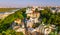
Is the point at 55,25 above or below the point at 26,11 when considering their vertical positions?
below

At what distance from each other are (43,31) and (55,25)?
0.16 metres

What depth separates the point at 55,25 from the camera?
1.77 meters

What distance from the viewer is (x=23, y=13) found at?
1.97m

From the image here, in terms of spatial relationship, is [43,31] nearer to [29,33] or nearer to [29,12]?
[29,33]

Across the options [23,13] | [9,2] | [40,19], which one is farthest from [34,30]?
[9,2]

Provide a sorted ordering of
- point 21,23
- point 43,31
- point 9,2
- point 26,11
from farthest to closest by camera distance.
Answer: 1. point 9,2
2. point 26,11
3. point 21,23
4. point 43,31

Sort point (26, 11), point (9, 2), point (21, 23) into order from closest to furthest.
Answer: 1. point (21, 23)
2. point (26, 11)
3. point (9, 2)

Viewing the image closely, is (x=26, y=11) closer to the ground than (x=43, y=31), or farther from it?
farther from it

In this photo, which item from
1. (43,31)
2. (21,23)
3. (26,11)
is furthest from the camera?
(26,11)

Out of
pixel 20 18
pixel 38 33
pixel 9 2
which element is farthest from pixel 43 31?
pixel 9 2

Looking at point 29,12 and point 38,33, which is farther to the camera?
point 29,12

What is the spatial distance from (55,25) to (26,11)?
0.41 m

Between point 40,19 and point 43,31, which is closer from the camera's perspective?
point 43,31

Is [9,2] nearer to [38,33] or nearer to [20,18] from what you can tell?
[20,18]
